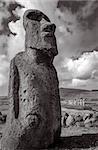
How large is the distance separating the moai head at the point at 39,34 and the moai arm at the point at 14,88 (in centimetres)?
83

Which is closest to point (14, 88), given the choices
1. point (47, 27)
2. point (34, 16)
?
point (47, 27)

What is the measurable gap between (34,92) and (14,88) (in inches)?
25.2

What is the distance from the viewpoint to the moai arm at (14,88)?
793 cm

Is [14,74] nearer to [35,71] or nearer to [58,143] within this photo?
[35,71]

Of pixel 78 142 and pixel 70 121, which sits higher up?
pixel 70 121

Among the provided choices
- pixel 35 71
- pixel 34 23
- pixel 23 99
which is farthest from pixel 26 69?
pixel 34 23

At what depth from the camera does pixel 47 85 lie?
8.11 metres

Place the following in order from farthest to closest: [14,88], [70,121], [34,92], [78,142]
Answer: [70,121]
[78,142]
[14,88]
[34,92]

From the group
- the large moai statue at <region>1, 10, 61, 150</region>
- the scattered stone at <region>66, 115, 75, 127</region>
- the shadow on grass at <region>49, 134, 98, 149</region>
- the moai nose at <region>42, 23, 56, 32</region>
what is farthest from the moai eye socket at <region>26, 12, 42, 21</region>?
the scattered stone at <region>66, 115, 75, 127</region>

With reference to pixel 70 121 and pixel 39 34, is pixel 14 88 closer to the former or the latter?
pixel 39 34

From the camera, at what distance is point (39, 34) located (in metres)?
8.31

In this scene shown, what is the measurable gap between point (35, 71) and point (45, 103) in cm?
94

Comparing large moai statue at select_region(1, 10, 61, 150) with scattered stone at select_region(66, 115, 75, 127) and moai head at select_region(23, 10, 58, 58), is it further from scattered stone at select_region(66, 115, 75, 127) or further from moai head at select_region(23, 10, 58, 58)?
scattered stone at select_region(66, 115, 75, 127)

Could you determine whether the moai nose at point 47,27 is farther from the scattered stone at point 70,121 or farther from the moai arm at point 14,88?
the scattered stone at point 70,121
